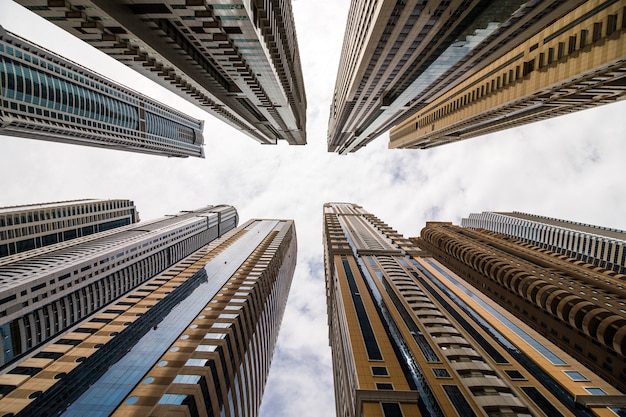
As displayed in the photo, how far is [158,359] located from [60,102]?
123 m

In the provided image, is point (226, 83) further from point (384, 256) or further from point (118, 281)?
point (118, 281)

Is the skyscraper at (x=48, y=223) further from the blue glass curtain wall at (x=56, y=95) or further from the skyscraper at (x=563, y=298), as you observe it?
the skyscraper at (x=563, y=298)

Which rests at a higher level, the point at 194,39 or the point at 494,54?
the point at 494,54

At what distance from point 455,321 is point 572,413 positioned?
24.2m

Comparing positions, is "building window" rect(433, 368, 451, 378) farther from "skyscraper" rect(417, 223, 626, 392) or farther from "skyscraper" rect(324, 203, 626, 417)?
"skyscraper" rect(417, 223, 626, 392)

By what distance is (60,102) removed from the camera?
12050cm

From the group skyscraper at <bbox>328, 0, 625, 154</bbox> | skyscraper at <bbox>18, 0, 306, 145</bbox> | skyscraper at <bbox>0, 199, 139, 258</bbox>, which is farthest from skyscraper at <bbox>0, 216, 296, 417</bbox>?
skyscraper at <bbox>0, 199, 139, 258</bbox>

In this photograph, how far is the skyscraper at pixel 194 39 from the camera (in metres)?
43.3

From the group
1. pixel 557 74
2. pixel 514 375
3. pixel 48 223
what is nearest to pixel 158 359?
pixel 514 375

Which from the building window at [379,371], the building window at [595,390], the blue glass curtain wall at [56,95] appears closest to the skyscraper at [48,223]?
the blue glass curtain wall at [56,95]

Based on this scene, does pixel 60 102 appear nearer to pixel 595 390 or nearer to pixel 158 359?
pixel 158 359

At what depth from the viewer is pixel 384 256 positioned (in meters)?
109

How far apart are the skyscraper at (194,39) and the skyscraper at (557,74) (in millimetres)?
52133

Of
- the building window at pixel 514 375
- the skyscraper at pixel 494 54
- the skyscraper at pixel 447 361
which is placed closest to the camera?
the skyscraper at pixel 447 361
